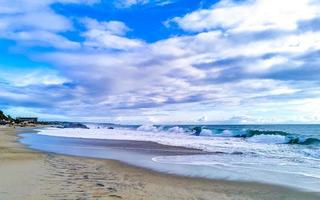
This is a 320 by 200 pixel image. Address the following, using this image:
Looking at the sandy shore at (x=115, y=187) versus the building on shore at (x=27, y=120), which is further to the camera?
the building on shore at (x=27, y=120)

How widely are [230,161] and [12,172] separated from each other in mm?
9248

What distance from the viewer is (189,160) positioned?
55.3ft

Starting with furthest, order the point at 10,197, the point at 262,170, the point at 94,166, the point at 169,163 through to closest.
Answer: the point at 169,163 < the point at 94,166 < the point at 262,170 < the point at 10,197

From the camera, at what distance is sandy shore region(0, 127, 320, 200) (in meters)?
8.61

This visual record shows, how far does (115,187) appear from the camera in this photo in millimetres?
9680

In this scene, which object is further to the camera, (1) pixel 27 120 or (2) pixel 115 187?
(1) pixel 27 120

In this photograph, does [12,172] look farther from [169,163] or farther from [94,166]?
[169,163]

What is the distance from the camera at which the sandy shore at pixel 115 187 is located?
8609 mm

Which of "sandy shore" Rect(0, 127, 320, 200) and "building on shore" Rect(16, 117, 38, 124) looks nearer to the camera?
"sandy shore" Rect(0, 127, 320, 200)

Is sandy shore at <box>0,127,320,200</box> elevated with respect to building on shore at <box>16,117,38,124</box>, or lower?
lower

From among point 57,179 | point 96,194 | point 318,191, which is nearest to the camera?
point 96,194

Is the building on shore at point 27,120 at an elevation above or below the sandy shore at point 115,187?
above

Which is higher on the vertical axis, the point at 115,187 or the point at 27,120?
the point at 27,120

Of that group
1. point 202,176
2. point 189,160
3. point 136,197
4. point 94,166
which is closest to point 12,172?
point 94,166
